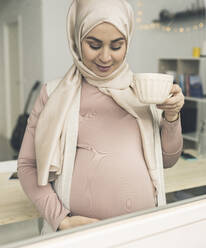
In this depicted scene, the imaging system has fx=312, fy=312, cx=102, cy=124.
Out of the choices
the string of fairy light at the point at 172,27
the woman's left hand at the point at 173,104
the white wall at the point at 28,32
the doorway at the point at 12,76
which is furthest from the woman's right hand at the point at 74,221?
the doorway at the point at 12,76

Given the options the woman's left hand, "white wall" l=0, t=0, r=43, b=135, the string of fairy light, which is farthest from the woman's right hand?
"white wall" l=0, t=0, r=43, b=135

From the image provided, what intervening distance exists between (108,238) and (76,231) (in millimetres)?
62

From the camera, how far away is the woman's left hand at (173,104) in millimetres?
572

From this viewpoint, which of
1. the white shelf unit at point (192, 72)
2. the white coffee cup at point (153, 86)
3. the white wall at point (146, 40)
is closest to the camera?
the white coffee cup at point (153, 86)

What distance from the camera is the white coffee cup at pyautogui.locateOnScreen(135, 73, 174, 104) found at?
53 centimetres

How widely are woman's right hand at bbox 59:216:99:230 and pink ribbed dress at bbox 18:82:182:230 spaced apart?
0.05 ft

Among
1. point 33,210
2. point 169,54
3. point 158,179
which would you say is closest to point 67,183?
point 33,210

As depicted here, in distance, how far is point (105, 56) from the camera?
58 cm

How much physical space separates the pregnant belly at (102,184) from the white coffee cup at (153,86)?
5.5 inches

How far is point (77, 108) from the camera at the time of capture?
623 mm

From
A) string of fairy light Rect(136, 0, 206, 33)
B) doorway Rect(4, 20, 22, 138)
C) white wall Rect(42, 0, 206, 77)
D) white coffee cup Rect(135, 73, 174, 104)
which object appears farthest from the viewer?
doorway Rect(4, 20, 22, 138)

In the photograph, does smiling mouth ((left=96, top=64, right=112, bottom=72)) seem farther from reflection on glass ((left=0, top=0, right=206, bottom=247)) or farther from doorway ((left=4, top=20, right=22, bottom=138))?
doorway ((left=4, top=20, right=22, bottom=138))

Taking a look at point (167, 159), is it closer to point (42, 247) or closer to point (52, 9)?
point (42, 247)

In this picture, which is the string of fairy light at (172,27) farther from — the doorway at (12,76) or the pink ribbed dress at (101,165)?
the doorway at (12,76)
